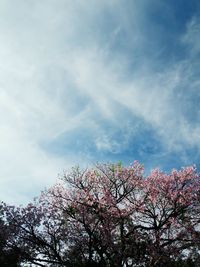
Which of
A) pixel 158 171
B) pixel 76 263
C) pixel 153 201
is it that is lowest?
pixel 76 263

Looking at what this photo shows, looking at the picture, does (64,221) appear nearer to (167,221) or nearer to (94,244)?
(94,244)

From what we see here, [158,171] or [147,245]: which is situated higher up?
[158,171]

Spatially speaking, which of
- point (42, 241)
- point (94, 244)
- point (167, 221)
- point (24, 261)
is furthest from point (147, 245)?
point (24, 261)

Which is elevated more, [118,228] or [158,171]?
[158,171]

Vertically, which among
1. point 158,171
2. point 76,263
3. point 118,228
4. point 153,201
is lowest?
point 76,263

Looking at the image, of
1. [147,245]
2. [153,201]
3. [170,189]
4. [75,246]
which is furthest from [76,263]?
[170,189]

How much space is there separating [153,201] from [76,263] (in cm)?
755

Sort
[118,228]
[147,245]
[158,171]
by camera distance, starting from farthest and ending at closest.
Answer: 1. [158,171]
2. [118,228]
3. [147,245]

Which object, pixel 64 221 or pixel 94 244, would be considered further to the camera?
pixel 64 221

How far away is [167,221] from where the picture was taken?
23.2m

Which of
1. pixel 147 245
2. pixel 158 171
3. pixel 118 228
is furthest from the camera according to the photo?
pixel 158 171

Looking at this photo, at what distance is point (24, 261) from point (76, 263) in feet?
14.7

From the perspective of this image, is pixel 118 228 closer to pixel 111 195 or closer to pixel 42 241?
pixel 111 195

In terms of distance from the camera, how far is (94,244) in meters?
23.4
